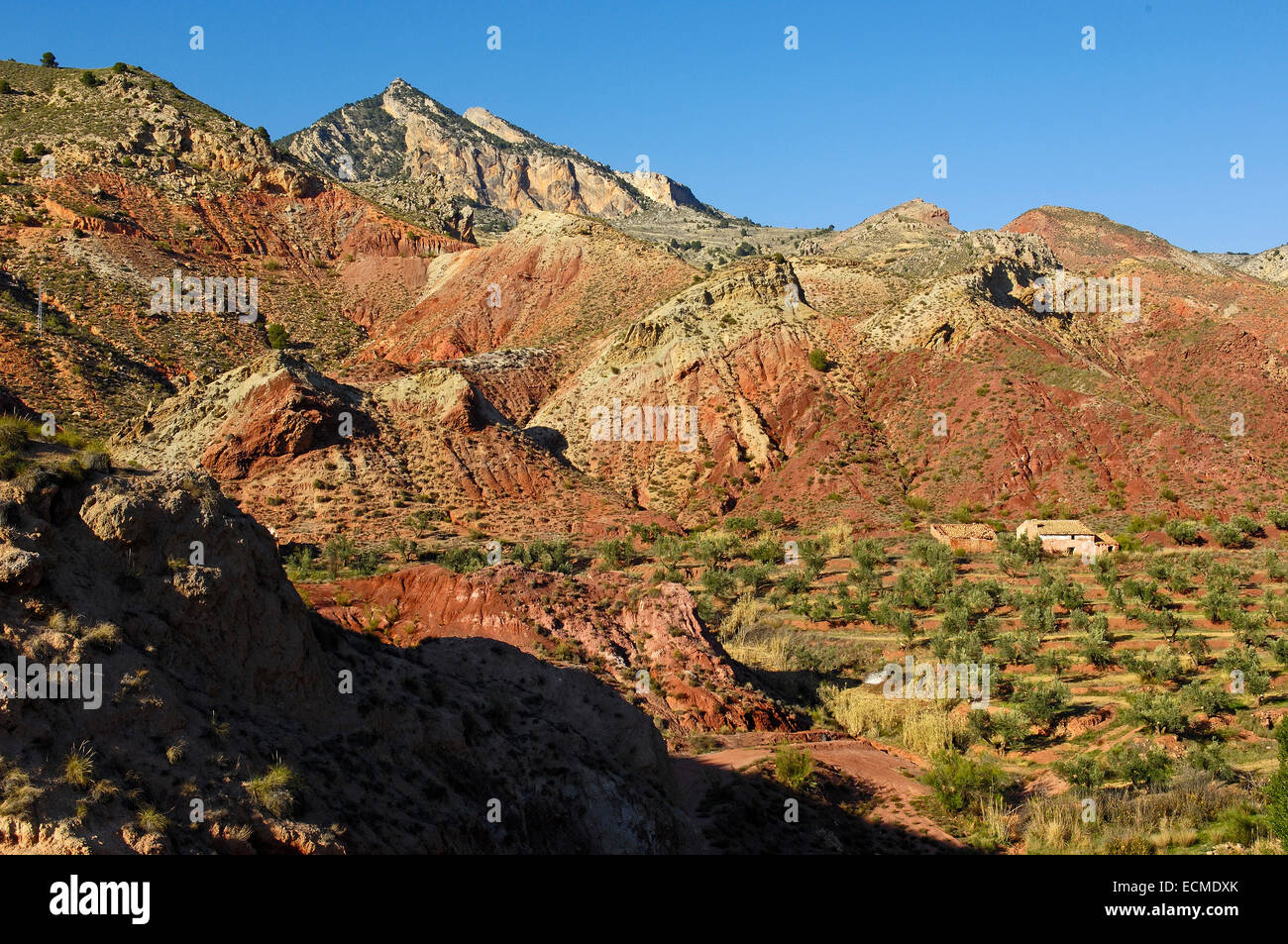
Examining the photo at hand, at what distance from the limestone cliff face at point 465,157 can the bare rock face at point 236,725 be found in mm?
140321

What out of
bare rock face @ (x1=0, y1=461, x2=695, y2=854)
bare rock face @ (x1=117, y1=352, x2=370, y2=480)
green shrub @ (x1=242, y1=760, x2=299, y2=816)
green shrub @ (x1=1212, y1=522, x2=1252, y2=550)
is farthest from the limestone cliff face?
green shrub @ (x1=242, y1=760, x2=299, y2=816)

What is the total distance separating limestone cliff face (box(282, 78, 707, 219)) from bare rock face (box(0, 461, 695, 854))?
5524 inches

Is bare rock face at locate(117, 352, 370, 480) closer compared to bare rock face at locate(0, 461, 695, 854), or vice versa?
bare rock face at locate(0, 461, 695, 854)

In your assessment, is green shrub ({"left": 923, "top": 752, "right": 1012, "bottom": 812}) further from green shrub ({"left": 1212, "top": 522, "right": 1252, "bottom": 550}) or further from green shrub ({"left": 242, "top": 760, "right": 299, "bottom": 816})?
green shrub ({"left": 1212, "top": 522, "right": 1252, "bottom": 550})

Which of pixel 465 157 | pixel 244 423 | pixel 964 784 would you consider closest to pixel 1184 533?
pixel 964 784

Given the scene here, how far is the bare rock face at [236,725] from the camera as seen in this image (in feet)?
26.9

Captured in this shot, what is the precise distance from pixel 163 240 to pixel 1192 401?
2670 inches

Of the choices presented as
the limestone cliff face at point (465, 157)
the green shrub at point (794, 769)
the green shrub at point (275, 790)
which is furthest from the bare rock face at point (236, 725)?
the limestone cliff face at point (465, 157)

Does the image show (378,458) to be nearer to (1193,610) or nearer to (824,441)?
(824,441)

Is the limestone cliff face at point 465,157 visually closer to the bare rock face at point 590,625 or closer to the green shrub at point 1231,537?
the green shrub at point 1231,537

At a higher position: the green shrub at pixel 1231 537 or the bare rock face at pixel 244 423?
the bare rock face at pixel 244 423

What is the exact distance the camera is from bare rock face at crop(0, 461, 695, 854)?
26.9 ft

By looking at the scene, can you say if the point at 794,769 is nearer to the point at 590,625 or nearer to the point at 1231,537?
the point at 590,625

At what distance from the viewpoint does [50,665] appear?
8.63 meters
